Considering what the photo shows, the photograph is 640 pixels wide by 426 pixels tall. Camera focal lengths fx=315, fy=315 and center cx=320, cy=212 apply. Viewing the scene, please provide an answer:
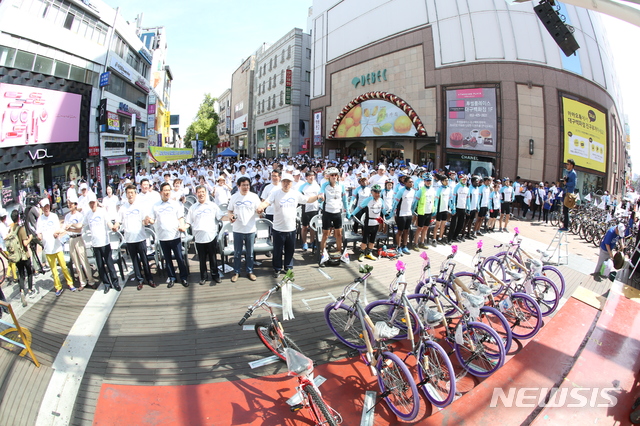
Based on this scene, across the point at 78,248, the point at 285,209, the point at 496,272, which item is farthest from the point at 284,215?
the point at 496,272

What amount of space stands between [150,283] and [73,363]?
2.25 meters

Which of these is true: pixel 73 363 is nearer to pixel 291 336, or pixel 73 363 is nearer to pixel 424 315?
pixel 291 336

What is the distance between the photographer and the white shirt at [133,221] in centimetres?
598

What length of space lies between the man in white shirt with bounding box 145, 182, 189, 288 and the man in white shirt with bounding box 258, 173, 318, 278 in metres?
1.59

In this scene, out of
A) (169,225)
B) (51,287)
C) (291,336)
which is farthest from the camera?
(51,287)

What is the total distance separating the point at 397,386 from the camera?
10.7ft

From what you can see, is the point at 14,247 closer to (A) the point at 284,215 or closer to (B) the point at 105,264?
(B) the point at 105,264

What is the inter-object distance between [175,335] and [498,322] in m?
4.57

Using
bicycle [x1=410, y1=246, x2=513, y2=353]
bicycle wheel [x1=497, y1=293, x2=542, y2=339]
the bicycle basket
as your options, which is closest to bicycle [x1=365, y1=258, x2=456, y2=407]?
bicycle [x1=410, y1=246, x2=513, y2=353]

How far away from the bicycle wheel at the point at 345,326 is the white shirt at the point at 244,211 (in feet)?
8.76

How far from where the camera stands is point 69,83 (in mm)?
20047

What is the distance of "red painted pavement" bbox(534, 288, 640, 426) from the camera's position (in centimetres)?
210

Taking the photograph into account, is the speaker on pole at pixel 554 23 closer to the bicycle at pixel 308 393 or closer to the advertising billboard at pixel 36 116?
the bicycle at pixel 308 393

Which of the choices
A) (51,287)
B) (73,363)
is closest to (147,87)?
(51,287)
